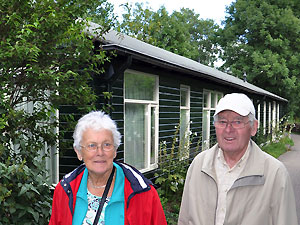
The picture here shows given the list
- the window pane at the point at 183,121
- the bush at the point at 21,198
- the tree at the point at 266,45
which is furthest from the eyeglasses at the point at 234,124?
the tree at the point at 266,45

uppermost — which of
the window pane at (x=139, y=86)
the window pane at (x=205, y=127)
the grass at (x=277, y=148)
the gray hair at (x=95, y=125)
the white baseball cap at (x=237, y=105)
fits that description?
the window pane at (x=139, y=86)

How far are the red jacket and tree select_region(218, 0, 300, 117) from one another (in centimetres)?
2657

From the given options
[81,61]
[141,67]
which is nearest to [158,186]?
[141,67]

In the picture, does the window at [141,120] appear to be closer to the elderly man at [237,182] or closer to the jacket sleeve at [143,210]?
the elderly man at [237,182]

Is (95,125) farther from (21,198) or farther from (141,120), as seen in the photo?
(141,120)

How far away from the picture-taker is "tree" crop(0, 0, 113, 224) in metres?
3.08

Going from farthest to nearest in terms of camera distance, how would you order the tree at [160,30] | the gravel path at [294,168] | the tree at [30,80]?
the tree at [160,30] → the gravel path at [294,168] → the tree at [30,80]

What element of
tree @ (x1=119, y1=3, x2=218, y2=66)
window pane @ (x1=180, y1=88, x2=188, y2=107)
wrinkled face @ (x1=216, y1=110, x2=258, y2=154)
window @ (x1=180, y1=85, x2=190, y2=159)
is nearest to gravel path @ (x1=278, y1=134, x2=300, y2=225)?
window @ (x1=180, y1=85, x2=190, y2=159)

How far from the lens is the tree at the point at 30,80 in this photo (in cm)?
308

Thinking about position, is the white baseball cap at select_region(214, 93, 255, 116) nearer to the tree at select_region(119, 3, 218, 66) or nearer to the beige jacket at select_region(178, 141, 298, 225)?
the beige jacket at select_region(178, 141, 298, 225)

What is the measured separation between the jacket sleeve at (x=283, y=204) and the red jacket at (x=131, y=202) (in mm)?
705

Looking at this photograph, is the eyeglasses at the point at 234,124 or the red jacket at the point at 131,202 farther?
the eyeglasses at the point at 234,124

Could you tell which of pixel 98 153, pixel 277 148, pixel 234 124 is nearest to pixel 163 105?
pixel 234 124

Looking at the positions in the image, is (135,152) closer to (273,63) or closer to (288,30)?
(273,63)
